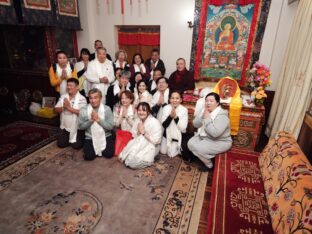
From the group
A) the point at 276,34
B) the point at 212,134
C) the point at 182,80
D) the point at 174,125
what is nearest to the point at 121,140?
the point at 174,125

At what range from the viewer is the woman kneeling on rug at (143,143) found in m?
3.02

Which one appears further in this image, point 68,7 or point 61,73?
point 68,7

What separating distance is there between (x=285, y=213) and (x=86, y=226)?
175 centimetres

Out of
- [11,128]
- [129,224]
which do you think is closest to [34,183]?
[129,224]

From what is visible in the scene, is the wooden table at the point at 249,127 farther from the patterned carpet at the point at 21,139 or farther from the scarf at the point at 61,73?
the patterned carpet at the point at 21,139

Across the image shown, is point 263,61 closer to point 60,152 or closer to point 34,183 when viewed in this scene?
point 60,152

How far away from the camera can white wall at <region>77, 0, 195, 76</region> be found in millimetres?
4375

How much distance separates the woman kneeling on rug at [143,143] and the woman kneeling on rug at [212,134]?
0.55 m

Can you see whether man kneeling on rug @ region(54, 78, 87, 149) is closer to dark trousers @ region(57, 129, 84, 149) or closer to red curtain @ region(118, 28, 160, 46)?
dark trousers @ region(57, 129, 84, 149)

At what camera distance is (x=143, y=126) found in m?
3.14

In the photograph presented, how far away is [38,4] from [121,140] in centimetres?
303

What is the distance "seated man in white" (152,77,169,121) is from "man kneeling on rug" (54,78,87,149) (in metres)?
1.22

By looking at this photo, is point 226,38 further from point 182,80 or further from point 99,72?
point 99,72

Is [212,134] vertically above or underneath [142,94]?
underneath
